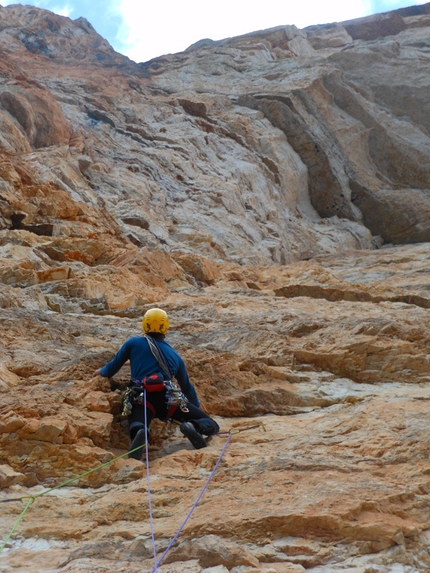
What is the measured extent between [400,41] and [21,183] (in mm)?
30312

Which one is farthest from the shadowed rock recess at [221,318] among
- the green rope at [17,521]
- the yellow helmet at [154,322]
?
the yellow helmet at [154,322]

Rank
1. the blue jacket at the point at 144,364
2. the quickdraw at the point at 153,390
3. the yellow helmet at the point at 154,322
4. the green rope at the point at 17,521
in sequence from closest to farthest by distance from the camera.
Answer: the green rope at the point at 17,521, the quickdraw at the point at 153,390, the blue jacket at the point at 144,364, the yellow helmet at the point at 154,322

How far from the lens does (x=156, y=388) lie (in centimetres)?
565

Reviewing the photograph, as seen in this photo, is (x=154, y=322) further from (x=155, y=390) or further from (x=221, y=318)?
(x=221, y=318)

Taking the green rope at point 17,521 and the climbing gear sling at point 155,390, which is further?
the climbing gear sling at point 155,390

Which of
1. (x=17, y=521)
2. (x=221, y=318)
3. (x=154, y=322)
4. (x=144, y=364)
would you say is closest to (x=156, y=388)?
(x=144, y=364)

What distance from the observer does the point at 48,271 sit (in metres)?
10.2

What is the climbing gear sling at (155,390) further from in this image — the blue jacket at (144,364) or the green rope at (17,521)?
the green rope at (17,521)

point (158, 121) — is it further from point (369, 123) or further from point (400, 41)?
point (400, 41)

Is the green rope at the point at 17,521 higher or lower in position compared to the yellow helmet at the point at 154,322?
lower

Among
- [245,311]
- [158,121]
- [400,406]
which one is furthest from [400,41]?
[400,406]

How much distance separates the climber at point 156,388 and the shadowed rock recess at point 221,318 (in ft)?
0.63

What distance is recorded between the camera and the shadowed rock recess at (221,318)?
377 centimetres

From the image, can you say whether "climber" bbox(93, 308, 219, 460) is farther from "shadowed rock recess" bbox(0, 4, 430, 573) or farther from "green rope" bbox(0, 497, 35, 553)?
"green rope" bbox(0, 497, 35, 553)
